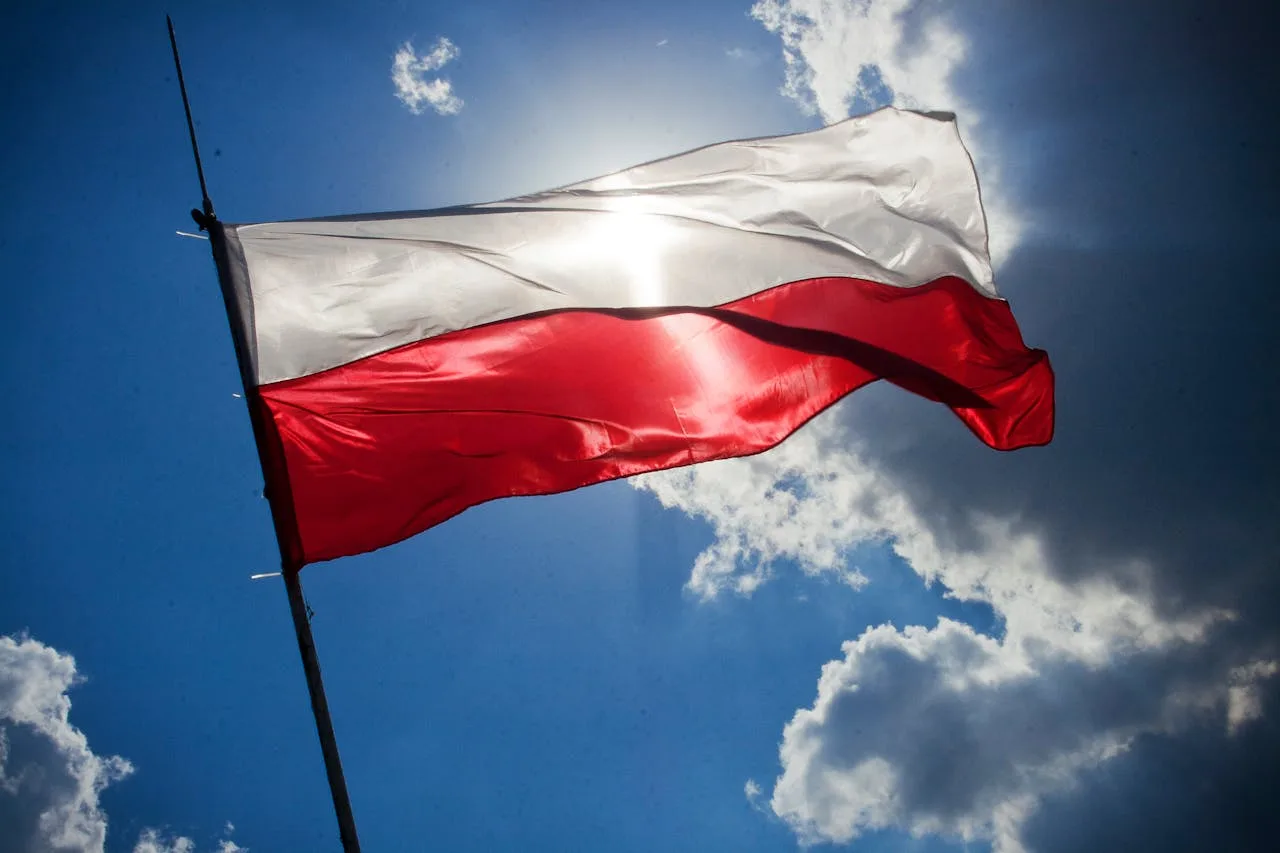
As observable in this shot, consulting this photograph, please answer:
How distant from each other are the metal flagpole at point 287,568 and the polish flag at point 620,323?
179 mm

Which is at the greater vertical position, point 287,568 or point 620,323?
point 620,323

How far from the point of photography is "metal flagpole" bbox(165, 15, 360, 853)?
6207 mm

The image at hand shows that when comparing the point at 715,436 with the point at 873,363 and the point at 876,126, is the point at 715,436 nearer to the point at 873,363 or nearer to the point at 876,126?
the point at 873,363

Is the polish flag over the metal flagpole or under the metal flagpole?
over

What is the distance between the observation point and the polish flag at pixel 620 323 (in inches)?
302

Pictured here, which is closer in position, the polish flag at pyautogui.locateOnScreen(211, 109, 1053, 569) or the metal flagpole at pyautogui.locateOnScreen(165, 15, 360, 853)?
the metal flagpole at pyautogui.locateOnScreen(165, 15, 360, 853)

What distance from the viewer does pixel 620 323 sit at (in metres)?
9.16

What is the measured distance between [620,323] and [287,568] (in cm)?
399

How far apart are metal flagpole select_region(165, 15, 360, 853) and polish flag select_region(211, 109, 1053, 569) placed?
18 cm

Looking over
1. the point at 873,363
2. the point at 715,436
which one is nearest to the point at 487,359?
the point at 715,436

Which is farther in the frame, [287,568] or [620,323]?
[620,323]

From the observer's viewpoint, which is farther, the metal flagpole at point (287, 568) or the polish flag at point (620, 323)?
the polish flag at point (620, 323)

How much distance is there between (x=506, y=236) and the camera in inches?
332

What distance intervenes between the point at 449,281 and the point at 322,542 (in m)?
2.43
